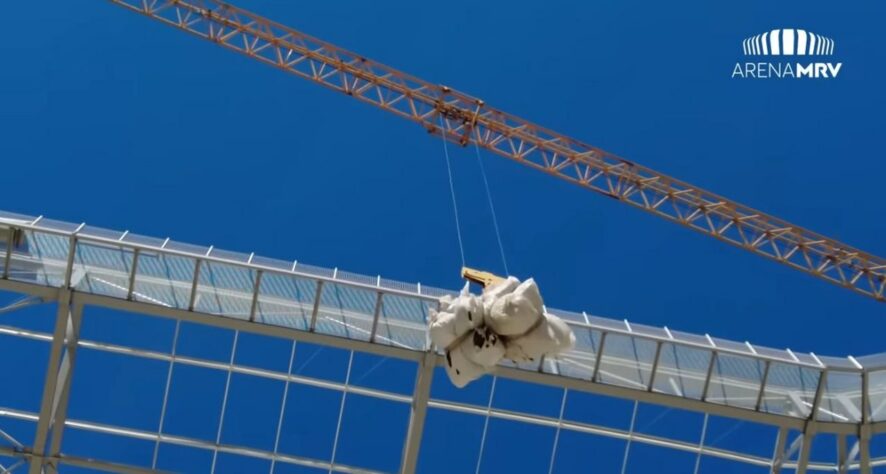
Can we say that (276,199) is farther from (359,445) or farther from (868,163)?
(868,163)

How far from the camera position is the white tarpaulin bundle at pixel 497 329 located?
1758cm

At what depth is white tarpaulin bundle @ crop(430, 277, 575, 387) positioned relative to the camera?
17.6m

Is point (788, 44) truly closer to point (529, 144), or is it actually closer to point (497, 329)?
point (529, 144)

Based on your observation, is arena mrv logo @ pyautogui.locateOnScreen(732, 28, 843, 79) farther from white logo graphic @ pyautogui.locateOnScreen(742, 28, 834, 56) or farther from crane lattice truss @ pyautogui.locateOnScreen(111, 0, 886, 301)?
crane lattice truss @ pyautogui.locateOnScreen(111, 0, 886, 301)

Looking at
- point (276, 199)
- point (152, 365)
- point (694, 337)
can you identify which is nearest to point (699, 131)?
point (276, 199)

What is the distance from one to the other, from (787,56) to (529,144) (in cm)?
1303

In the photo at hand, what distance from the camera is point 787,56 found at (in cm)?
5469

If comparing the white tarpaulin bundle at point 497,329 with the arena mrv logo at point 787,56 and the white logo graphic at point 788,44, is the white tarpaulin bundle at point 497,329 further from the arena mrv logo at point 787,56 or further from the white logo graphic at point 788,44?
the white logo graphic at point 788,44

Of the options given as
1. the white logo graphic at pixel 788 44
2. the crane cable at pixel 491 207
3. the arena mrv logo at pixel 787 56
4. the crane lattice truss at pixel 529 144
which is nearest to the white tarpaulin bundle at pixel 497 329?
the crane lattice truss at pixel 529 144

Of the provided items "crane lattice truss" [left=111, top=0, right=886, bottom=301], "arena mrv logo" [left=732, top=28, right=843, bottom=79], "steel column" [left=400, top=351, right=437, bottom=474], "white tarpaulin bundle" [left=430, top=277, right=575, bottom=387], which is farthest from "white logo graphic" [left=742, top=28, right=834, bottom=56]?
"white tarpaulin bundle" [left=430, top=277, right=575, bottom=387]

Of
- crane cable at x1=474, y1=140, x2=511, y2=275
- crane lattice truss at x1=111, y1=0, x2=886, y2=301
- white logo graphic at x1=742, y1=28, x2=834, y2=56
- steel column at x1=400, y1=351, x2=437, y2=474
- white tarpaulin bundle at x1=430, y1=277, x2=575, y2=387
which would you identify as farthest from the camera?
white logo graphic at x1=742, y1=28, x2=834, y2=56

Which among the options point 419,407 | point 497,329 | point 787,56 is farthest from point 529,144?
point 497,329

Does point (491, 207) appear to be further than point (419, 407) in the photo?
Yes

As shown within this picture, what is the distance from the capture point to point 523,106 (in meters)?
54.9
